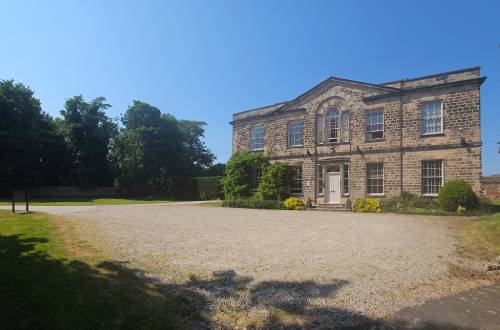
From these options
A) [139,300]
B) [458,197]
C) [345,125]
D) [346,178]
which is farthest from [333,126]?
[139,300]

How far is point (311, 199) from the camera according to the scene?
76.0ft

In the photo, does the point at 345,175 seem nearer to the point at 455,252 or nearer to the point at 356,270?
the point at 455,252

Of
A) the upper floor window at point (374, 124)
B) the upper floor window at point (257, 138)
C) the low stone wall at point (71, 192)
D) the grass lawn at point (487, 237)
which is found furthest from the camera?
the low stone wall at point (71, 192)

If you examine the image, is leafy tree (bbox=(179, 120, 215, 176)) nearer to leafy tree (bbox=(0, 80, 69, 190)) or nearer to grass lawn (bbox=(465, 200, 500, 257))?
leafy tree (bbox=(0, 80, 69, 190))

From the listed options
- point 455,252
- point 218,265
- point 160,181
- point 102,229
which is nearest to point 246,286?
point 218,265

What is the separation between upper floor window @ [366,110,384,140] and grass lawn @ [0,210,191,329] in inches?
766

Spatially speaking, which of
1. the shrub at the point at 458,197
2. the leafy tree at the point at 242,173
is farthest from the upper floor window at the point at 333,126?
the shrub at the point at 458,197

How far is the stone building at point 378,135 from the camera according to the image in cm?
1812

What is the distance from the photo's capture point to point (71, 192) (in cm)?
3606

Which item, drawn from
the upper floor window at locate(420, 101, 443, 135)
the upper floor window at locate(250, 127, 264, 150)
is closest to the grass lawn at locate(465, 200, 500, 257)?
the upper floor window at locate(420, 101, 443, 135)

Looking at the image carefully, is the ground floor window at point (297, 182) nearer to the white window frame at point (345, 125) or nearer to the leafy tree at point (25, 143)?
the white window frame at point (345, 125)

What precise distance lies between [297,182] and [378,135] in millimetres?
7035

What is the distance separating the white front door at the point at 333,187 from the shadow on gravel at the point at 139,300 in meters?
17.7

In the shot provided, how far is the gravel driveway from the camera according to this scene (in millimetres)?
4359
